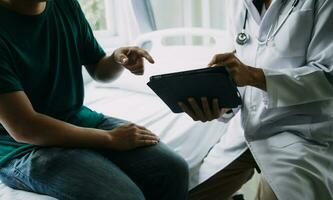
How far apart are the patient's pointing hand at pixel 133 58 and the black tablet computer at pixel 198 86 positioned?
0.19 metres

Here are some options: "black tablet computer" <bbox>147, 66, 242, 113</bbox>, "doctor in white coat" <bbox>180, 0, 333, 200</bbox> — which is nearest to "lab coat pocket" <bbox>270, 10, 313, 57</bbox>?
"doctor in white coat" <bbox>180, 0, 333, 200</bbox>

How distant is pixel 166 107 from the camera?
1770mm

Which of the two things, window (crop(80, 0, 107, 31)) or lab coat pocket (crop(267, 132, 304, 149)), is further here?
window (crop(80, 0, 107, 31))

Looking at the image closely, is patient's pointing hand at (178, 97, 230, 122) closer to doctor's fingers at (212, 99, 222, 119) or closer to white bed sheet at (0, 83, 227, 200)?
doctor's fingers at (212, 99, 222, 119)

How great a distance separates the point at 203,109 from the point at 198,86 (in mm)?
154

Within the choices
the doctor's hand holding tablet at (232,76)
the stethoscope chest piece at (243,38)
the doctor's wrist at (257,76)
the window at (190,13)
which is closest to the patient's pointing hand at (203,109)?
the doctor's hand holding tablet at (232,76)

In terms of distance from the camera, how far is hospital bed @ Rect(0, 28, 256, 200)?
56.6 inches

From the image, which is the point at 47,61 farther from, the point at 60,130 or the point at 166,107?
the point at 166,107

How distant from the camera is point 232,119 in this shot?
156 cm

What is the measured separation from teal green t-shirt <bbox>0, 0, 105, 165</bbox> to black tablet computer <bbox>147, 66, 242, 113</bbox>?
12.4 inches

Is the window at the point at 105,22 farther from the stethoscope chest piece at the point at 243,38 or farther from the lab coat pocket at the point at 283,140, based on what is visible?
the lab coat pocket at the point at 283,140

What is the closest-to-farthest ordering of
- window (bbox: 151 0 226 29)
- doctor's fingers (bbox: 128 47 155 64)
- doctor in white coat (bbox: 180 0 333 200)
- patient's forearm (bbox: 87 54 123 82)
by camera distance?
doctor in white coat (bbox: 180 0 333 200) < doctor's fingers (bbox: 128 47 155 64) < patient's forearm (bbox: 87 54 123 82) < window (bbox: 151 0 226 29)

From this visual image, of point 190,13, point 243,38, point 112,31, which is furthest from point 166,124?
point 112,31

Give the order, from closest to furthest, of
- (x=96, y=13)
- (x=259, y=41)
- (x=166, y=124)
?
1. (x=259, y=41)
2. (x=166, y=124)
3. (x=96, y=13)
